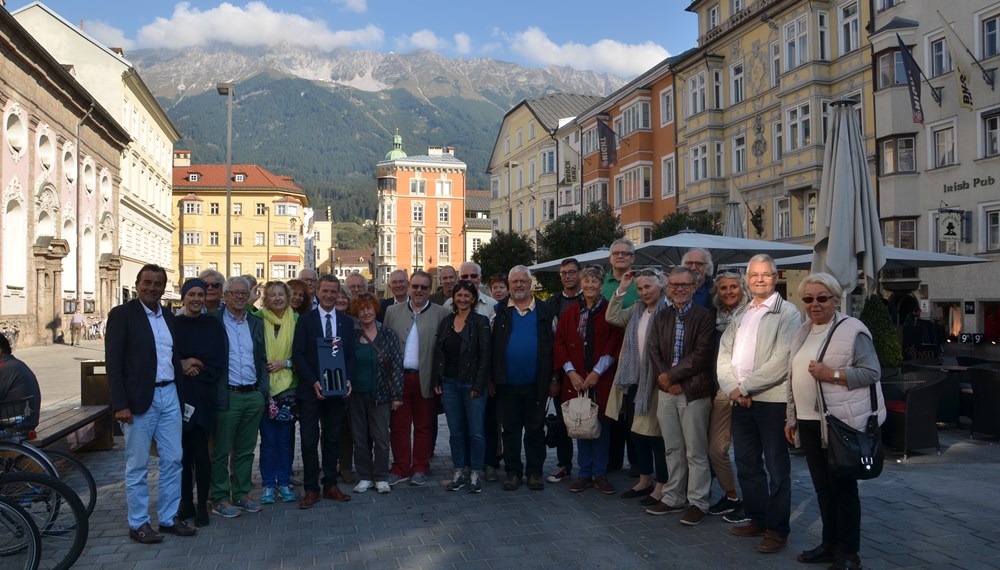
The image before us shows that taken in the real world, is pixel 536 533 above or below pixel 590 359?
below

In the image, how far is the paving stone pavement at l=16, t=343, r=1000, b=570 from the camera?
17.8 feet

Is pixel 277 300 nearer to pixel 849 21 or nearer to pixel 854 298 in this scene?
pixel 854 298

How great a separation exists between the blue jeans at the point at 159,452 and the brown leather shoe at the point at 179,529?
0.05 metres

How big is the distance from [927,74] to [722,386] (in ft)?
79.3

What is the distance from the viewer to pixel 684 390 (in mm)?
6402

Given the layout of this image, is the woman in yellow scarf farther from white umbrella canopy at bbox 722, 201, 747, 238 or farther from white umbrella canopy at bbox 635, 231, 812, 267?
white umbrella canopy at bbox 722, 201, 747, 238

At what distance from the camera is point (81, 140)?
3734 cm

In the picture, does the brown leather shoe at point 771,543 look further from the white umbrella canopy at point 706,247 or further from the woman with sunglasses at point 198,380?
the white umbrella canopy at point 706,247

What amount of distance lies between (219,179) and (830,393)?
295 feet

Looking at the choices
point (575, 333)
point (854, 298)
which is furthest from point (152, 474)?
point (854, 298)

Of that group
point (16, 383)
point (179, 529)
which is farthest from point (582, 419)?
point (16, 383)

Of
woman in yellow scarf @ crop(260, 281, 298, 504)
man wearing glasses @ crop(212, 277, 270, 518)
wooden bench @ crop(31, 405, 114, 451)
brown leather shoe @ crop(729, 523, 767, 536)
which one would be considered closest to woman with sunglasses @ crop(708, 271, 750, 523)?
brown leather shoe @ crop(729, 523, 767, 536)

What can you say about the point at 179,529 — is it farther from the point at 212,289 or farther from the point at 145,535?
the point at 212,289

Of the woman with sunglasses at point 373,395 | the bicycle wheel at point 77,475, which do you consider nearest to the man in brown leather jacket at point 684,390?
the woman with sunglasses at point 373,395
